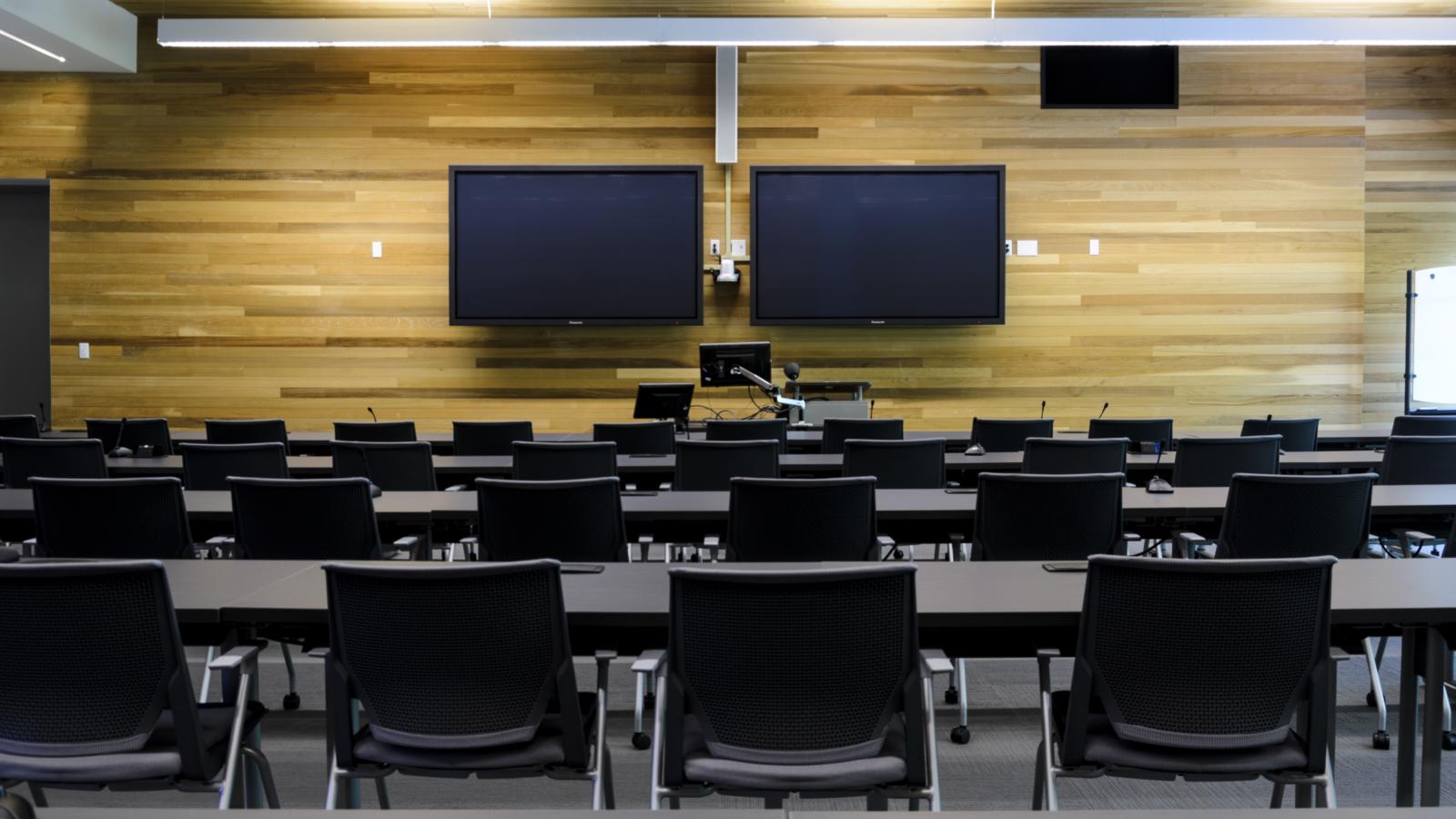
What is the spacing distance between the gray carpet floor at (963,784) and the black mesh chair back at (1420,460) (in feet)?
5.88

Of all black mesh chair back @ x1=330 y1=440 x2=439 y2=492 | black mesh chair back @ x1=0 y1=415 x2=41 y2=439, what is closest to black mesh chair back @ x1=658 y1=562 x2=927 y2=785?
black mesh chair back @ x1=330 y1=440 x2=439 y2=492

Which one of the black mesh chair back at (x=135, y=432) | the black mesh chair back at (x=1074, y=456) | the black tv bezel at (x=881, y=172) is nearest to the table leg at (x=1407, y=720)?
the black mesh chair back at (x=1074, y=456)

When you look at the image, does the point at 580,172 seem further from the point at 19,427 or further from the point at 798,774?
the point at 798,774

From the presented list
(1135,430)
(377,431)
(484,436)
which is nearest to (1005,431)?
(1135,430)

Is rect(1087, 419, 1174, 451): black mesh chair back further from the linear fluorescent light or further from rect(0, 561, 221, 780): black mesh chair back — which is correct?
the linear fluorescent light

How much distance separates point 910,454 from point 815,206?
16.4ft

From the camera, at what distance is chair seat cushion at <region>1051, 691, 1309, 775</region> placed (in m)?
2.11

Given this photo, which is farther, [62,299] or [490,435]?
[62,299]

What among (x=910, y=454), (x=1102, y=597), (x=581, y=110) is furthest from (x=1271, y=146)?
(x=1102, y=597)

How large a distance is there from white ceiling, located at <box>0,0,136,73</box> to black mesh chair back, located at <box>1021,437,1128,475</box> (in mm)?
7766

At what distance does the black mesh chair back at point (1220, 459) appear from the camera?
5.00 meters

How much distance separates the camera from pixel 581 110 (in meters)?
9.88

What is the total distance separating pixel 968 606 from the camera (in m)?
2.28

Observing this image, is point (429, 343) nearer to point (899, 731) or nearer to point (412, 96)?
point (412, 96)
